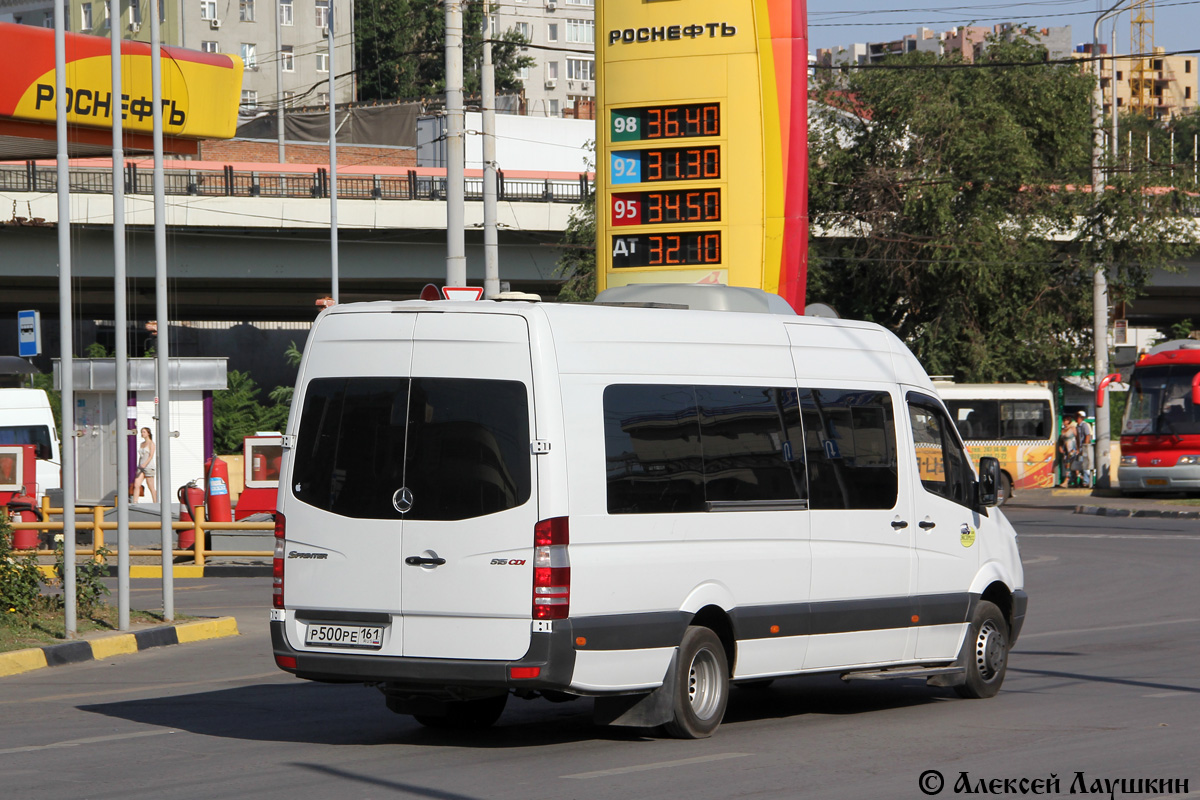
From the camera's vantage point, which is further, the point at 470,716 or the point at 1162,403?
the point at 1162,403

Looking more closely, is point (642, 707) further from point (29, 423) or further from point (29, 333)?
point (29, 423)

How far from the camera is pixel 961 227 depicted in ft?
140

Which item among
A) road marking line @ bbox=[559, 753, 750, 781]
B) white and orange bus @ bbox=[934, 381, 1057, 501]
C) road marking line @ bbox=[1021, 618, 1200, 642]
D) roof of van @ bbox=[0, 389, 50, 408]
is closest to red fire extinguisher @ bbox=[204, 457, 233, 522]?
roof of van @ bbox=[0, 389, 50, 408]

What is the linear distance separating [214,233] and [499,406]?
37.4 m

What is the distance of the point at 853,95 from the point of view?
4547 cm

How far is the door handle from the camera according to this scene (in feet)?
26.7

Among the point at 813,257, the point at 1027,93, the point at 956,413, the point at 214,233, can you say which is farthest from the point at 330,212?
the point at 1027,93

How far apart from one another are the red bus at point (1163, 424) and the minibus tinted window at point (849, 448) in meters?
27.4

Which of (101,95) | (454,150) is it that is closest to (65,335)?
(101,95)

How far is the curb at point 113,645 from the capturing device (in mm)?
12359

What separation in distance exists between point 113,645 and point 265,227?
31.3 metres

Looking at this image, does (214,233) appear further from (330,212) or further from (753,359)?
(753,359)

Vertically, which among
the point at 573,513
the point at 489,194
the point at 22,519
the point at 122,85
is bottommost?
the point at 22,519

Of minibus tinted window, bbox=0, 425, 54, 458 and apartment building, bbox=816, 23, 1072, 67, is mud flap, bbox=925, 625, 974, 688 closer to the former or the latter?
minibus tinted window, bbox=0, 425, 54, 458
